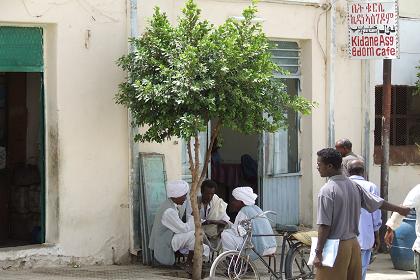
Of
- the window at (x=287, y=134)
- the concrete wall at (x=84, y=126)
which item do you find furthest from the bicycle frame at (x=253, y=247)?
the window at (x=287, y=134)

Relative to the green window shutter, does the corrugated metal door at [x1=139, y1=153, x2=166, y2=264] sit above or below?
below

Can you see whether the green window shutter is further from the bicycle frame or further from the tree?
the bicycle frame

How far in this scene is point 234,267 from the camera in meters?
8.59

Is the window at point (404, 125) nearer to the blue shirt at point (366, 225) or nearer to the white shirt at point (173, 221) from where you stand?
the white shirt at point (173, 221)

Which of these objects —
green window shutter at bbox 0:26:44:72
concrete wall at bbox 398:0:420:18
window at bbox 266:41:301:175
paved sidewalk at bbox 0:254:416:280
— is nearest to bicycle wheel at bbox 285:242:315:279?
paved sidewalk at bbox 0:254:416:280

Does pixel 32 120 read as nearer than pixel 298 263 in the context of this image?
No

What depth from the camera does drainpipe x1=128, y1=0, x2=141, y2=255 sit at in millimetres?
10023

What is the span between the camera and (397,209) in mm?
7008

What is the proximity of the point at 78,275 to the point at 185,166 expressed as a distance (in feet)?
7.36

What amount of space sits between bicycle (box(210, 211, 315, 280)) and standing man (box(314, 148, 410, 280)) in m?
2.03

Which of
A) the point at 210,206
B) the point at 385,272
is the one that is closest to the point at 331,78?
the point at 385,272

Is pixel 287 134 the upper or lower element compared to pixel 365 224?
upper

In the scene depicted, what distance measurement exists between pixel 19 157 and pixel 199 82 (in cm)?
402

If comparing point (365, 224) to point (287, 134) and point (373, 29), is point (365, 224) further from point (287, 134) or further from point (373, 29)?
point (373, 29)
